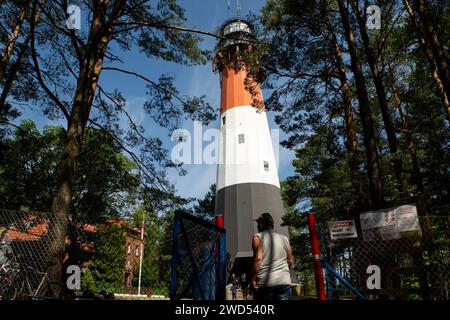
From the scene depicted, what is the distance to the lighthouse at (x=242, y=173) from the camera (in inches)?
778

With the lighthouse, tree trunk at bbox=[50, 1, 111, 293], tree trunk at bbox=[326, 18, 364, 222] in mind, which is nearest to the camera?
tree trunk at bbox=[50, 1, 111, 293]

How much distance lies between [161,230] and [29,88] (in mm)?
32154

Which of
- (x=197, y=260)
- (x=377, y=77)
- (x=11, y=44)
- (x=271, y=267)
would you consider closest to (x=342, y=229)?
(x=271, y=267)

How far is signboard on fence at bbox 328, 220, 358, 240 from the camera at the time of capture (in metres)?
5.17

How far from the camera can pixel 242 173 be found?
21344 mm

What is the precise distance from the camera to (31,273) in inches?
235

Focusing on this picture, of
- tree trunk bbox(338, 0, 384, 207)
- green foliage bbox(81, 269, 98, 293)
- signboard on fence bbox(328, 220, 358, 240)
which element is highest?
tree trunk bbox(338, 0, 384, 207)

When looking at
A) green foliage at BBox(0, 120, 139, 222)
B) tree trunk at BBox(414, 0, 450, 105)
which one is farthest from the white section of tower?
tree trunk at BBox(414, 0, 450, 105)

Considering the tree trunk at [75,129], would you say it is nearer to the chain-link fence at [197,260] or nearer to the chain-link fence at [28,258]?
the chain-link fence at [28,258]

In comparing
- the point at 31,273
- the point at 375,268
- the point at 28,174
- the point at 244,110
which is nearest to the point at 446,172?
the point at 375,268

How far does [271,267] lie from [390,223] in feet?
9.80

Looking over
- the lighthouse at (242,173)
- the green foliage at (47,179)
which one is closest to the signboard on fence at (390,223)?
Answer: the green foliage at (47,179)

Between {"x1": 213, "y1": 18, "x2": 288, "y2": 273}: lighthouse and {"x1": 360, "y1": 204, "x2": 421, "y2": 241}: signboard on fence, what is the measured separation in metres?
13.8

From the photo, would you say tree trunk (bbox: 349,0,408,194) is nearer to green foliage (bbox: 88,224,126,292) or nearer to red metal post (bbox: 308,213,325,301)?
red metal post (bbox: 308,213,325,301)
